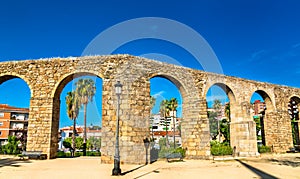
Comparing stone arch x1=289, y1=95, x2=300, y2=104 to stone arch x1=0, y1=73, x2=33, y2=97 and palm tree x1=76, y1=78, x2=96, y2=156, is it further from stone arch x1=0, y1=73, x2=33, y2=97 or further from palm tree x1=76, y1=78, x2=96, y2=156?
stone arch x1=0, y1=73, x2=33, y2=97

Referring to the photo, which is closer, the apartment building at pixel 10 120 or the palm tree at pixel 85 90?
the palm tree at pixel 85 90

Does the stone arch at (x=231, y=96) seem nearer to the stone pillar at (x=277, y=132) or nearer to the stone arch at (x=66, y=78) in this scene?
the stone pillar at (x=277, y=132)

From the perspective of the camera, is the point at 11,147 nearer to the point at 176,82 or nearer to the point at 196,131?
the point at 176,82

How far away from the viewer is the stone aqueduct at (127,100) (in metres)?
12.3

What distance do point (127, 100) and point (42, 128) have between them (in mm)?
5168

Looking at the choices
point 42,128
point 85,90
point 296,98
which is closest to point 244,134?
point 296,98

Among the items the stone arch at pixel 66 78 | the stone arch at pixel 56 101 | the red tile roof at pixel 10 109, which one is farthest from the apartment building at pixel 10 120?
the stone arch at pixel 66 78

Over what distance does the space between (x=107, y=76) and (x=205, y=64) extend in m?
6.97

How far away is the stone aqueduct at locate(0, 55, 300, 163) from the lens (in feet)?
40.4

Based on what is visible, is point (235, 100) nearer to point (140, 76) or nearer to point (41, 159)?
point (140, 76)

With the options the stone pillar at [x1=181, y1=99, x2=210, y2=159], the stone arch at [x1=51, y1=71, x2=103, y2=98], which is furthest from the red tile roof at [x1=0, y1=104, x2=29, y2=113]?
the stone pillar at [x1=181, y1=99, x2=210, y2=159]

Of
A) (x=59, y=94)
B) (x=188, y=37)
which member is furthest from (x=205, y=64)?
(x=59, y=94)

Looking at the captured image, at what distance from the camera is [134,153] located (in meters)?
11.9

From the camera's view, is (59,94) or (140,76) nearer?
(140,76)
